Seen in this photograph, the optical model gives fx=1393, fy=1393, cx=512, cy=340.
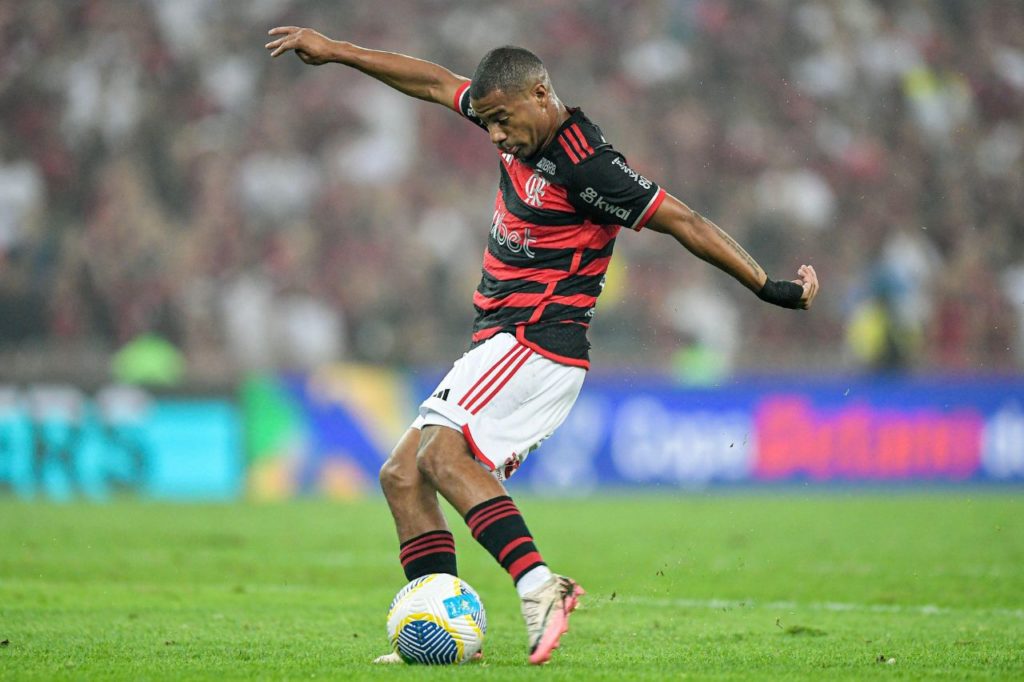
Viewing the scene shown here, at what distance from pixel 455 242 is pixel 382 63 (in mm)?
10442

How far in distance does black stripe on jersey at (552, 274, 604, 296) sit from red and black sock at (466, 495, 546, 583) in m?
0.79

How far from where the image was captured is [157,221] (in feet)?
51.3

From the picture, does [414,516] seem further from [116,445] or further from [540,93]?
[116,445]

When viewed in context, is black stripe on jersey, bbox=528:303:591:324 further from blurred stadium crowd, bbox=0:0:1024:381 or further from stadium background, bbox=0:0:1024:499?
blurred stadium crowd, bbox=0:0:1024:381

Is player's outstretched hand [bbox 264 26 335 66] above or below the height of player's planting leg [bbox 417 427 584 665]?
above

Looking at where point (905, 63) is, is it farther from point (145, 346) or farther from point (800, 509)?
point (145, 346)

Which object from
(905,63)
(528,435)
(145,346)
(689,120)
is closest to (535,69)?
(528,435)

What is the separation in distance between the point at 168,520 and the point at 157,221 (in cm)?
520

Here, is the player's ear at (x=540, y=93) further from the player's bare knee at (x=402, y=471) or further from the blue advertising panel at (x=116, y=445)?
the blue advertising panel at (x=116, y=445)

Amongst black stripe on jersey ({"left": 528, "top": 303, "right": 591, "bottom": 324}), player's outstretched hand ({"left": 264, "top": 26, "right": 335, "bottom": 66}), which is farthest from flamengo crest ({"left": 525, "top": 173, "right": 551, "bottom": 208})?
player's outstretched hand ({"left": 264, "top": 26, "right": 335, "bottom": 66})

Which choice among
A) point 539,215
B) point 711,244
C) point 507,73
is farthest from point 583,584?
point 507,73

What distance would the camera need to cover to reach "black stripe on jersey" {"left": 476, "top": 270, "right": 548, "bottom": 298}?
5.01m

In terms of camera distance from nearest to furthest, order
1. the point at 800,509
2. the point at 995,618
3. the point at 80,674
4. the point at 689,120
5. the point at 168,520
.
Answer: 1. the point at 80,674
2. the point at 995,618
3. the point at 168,520
4. the point at 800,509
5. the point at 689,120

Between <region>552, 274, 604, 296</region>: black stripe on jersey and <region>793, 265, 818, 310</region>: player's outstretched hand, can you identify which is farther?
<region>552, 274, 604, 296</region>: black stripe on jersey
